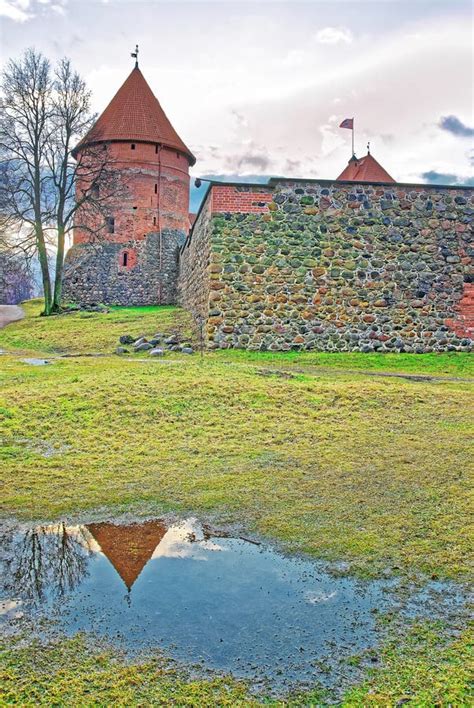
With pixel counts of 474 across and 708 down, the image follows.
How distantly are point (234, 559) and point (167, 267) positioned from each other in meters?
31.8

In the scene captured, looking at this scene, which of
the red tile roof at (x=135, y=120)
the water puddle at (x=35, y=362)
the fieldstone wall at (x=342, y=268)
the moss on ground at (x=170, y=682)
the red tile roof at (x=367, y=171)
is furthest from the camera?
the red tile roof at (x=135, y=120)

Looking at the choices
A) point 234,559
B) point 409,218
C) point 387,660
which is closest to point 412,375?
point 409,218

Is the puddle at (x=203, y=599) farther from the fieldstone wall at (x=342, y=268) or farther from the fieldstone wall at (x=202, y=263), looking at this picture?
the fieldstone wall at (x=202, y=263)

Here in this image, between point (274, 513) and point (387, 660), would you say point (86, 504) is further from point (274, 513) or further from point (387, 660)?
point (387, 660)

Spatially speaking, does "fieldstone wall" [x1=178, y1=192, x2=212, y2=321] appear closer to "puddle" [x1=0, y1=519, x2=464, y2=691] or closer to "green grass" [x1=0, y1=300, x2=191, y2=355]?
"green grass" [x1=0, y1=300, x2=191, y2=355]

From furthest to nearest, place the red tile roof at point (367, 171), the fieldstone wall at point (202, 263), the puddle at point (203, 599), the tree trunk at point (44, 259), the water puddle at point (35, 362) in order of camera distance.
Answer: the tree trunk at point (44, 259), the red tile roof at point (367, 171), the fieldstone wall at point (202, 263), the water puddle at point (35, 362), the puddle at point (203, 599)

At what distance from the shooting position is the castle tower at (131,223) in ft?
110

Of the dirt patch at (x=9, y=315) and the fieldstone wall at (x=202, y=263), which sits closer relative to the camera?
the fieldstone wall at (x=202, y=263)

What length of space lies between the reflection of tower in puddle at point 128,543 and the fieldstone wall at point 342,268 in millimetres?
9032

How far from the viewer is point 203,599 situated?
3.37m

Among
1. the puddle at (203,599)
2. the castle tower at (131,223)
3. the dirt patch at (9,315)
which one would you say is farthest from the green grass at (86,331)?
the castle tower at (131,223)

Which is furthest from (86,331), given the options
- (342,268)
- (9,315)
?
(9,315)

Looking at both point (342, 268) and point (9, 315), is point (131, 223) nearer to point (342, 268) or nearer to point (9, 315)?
point (9, 315)

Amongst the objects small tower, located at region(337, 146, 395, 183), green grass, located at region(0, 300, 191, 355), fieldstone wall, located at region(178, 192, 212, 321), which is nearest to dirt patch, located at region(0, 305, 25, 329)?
green grass, located at region(0, 300, 191, 355)
